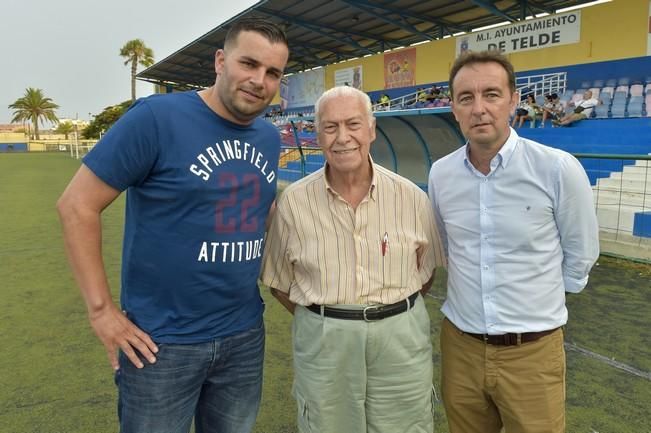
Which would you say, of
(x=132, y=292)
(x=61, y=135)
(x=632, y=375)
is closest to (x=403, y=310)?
(x=132, y=292)

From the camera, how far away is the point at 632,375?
11.0 feet

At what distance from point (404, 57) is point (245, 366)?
21481mm

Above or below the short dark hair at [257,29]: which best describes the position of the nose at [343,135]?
below

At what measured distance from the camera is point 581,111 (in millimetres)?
12805

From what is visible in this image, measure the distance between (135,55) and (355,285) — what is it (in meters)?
62.3

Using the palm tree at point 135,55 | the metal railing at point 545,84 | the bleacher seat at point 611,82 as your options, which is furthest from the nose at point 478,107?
the palm tree at point 135,55

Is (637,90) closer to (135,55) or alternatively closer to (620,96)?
(620,96)

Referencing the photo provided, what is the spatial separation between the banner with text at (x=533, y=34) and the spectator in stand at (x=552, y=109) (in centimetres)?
207

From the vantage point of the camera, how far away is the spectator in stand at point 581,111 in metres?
12.6

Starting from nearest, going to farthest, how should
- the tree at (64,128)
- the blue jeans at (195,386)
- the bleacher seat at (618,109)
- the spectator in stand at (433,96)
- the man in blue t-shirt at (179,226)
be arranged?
the man in blue t-shirt at (179,226) < the blue jeans at (195,386) < the bleacher seat at (618,109) < the spectator in stand at (433,96) < the tree at (64,128)

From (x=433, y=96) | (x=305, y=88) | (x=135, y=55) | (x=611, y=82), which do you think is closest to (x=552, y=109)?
(x=611, y=82)

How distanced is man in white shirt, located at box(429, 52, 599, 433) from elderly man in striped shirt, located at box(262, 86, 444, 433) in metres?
0.23

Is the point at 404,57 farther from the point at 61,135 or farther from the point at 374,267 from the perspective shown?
the point at 61,135

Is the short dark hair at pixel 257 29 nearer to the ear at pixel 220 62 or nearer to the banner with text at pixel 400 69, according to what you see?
the ear at pixel 220 62
